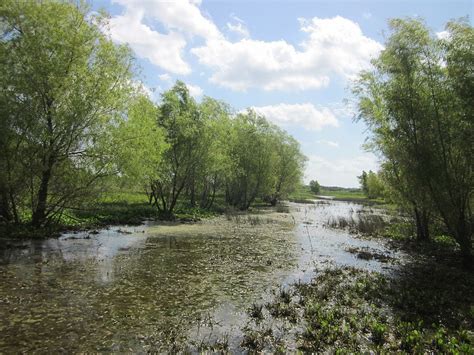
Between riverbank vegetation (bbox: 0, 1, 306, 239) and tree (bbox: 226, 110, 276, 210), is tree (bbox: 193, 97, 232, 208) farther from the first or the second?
riverbank vegetation (bbox: 0, 1, 306, 239)

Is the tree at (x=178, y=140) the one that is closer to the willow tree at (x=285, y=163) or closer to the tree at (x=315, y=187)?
the willow tree at (x=285, y=163)

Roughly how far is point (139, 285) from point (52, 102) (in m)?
15.7

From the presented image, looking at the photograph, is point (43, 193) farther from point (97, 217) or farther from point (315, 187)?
point (315, 187)

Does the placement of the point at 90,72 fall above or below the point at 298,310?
above

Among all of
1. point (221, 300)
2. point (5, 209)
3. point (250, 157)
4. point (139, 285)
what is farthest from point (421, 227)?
point (250, 157)

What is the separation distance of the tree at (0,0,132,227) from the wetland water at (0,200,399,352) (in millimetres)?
3891

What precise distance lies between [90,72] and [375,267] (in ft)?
72.7

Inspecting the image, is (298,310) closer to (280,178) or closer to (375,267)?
(375,267)

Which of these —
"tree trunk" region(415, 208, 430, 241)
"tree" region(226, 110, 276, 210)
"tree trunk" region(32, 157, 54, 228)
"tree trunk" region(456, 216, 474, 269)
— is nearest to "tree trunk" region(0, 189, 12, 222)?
"tree trunk" region(32, 157, 54, 228)

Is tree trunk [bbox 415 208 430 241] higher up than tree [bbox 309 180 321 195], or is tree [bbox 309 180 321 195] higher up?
tree [bbox 309 180 321 195]

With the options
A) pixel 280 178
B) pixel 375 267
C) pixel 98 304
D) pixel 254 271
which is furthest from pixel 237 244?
pixel 280 178

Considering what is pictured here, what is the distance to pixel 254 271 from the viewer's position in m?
15.7

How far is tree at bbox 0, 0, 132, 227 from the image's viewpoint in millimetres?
20453

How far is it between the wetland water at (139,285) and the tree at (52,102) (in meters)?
3.89
